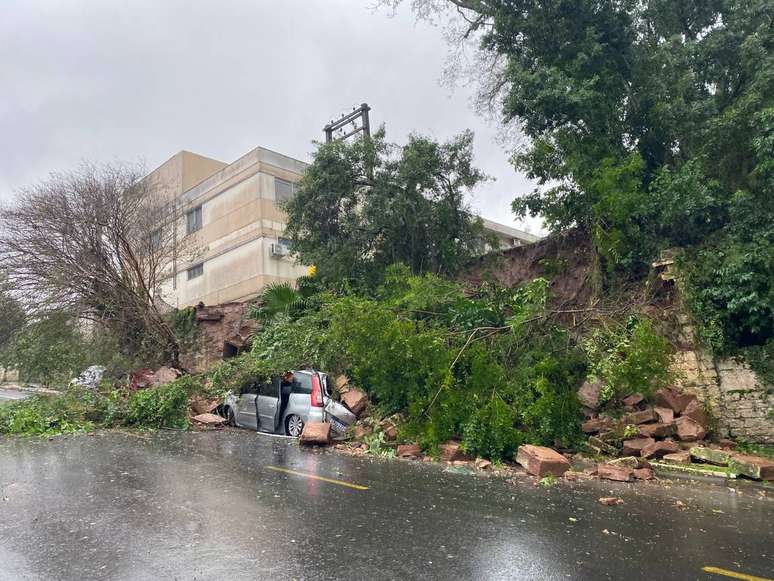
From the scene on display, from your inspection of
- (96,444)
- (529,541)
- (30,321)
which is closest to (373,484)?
(529,541)

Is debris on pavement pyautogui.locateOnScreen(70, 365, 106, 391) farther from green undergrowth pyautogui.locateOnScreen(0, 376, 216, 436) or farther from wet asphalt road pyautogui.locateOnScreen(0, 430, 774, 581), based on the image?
wet asphalt road pyautogui.locateOnScreen(0, 430, 774, 581)

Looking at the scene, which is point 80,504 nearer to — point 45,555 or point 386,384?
point 45,555

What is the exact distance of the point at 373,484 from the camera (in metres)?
7.87

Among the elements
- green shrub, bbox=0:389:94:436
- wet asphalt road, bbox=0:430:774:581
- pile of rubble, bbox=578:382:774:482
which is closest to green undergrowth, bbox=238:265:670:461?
pile of rubble, bbox=578:382:774:482

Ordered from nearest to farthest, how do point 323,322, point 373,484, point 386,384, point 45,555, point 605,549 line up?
point 45,555, point 605,549, point 373,484, point 386,384, point 323,322

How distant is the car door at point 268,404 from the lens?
42.5 feet

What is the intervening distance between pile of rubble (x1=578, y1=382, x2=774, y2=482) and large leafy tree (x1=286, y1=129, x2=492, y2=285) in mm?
7252

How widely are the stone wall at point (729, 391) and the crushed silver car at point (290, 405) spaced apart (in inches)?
271

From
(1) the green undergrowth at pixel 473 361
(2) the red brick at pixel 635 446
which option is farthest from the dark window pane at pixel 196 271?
(2) the red brick at pixel 635 446

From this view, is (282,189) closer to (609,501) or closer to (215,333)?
(215,333)

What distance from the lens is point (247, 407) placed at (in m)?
13.8

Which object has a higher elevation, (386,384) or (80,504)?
(386,384)

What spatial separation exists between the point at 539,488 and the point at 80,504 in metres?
5.79

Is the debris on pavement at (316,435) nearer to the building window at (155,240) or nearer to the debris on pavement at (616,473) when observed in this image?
the debris on pavement at (616,473)
